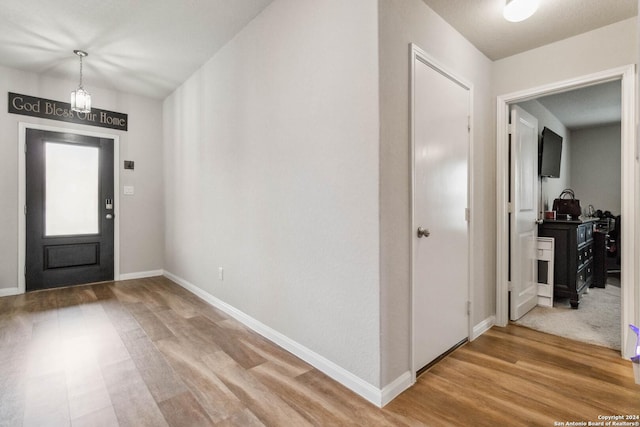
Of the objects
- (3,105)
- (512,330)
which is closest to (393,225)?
(512,330)

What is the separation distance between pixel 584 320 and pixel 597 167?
4022 millimetres

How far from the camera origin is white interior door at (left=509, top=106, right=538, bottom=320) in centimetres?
286

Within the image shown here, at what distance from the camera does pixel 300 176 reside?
216 centimetres

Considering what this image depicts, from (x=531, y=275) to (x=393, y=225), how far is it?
7.67 feet

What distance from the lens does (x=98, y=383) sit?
1.86 m

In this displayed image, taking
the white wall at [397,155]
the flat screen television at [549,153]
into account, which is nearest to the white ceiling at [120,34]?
the white wall at [397,155]

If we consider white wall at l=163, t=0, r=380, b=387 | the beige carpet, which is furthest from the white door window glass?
the beige carpet

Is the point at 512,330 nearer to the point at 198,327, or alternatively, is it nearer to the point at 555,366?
the point at 555,366

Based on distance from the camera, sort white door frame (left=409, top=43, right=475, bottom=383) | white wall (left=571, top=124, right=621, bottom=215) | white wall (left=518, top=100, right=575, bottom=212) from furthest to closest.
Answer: white wall (left=571, top=124, right=621, bottom=215) → white wall (left=518, top=100, right=575, bottom=212) → white door frame (left=409, top=43, right=475, bottom=383)

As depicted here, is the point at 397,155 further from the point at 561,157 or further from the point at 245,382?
the point at 561,157

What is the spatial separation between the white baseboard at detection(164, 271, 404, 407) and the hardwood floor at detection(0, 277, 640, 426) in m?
0.04

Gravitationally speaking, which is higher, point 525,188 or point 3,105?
point 3,105

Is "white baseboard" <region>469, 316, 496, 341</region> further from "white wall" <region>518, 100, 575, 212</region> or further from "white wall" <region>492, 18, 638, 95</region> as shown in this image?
"white wall" <region>492, 18, 638, 95</region>

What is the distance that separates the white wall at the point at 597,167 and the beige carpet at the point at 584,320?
2.60m
